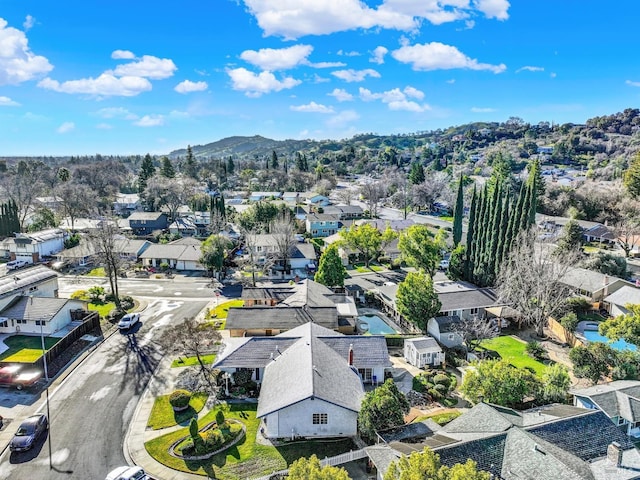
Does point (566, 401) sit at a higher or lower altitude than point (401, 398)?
lower

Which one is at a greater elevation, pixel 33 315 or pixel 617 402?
pixel 33 315

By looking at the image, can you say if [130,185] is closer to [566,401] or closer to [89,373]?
[89,373]

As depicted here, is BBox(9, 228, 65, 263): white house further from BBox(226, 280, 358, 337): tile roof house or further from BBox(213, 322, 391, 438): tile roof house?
BBox(213, 322, 391, 438): tile roof house

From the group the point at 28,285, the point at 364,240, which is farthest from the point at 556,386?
the point at 28,285

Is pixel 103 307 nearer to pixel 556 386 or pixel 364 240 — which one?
pixel 364 240

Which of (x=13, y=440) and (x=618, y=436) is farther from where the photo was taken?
(x=13, y=440)

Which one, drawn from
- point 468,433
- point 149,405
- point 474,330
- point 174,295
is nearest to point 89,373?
point 149,405

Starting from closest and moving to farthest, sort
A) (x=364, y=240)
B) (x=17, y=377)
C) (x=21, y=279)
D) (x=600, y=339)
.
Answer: (x=17, y=377), (x=600, y=339), (x=21, y=279), (x=364, y=240)

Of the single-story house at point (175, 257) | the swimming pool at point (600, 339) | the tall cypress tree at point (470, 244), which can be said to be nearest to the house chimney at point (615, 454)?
the swimming pool at point (600, 339)
